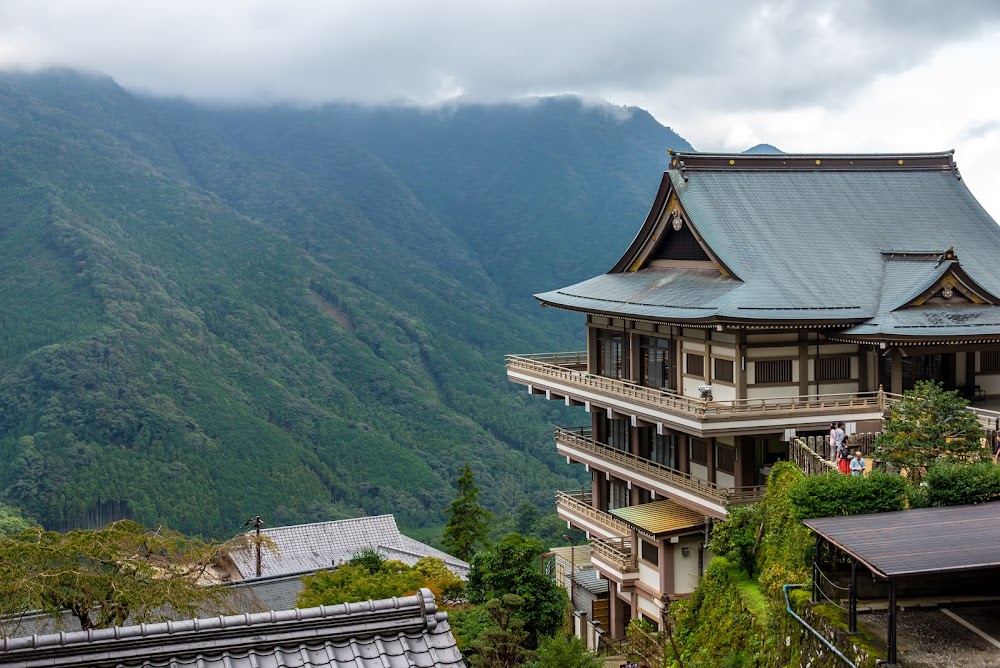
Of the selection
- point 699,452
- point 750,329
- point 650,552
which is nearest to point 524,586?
point 650,552

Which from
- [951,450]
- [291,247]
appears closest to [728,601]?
[951,450]

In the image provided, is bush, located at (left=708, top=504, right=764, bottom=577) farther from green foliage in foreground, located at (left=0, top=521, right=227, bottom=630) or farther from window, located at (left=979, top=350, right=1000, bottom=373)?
window, located at (left=979, top=350, right=1000, bottom=373)

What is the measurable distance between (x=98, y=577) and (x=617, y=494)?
20755 mm

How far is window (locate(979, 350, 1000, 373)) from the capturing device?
3122cm

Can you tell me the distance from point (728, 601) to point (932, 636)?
23.9ft

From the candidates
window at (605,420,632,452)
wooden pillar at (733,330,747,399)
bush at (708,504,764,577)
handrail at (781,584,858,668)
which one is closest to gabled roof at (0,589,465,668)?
handrail at (781,584,858,668)

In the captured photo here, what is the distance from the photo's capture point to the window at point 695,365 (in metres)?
31.0

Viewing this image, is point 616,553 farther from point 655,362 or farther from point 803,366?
point 803,366


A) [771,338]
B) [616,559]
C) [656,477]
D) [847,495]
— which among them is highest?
[771,338]

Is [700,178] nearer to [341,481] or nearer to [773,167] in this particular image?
[773,167]

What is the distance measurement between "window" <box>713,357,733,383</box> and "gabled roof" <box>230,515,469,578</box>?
93.7 feet

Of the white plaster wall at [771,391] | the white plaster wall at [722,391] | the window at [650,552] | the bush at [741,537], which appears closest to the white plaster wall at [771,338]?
the white plaster wall at [771,391]

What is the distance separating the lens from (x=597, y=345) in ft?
125

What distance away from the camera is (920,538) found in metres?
15.7
